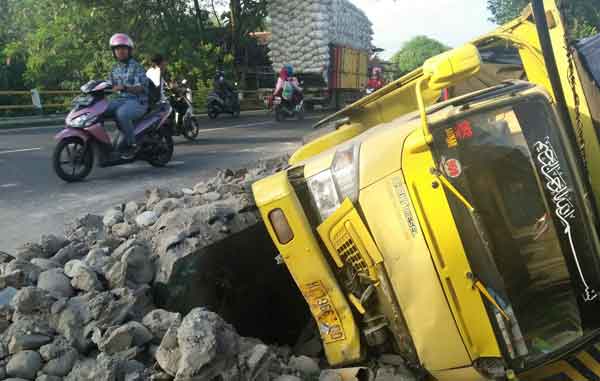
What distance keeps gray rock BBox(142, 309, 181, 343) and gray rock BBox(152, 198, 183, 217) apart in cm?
169

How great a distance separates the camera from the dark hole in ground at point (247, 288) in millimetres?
3615

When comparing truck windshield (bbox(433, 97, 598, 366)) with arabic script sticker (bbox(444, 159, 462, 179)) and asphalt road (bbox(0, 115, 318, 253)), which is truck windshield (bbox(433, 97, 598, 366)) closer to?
arabic script sticker (bbox(444, 159, 462, 179))

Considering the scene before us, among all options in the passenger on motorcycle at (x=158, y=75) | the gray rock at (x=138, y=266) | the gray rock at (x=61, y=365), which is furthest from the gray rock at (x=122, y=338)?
the passenger on motorcycle at (x=158, y=75)

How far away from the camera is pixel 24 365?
8.34 ft

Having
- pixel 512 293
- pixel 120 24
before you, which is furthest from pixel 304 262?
pixel 120 24

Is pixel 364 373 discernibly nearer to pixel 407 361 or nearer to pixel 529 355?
pixel 407 361

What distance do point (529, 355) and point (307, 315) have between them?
6.22ft

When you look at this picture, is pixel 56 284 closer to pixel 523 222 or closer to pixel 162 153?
pixel 523 222

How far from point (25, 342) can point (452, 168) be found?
2215 millimetres

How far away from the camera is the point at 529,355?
2486mm

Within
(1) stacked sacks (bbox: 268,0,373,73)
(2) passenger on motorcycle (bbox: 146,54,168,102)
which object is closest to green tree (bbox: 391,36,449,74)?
(1) stacked sacks (bbox: 268,0,373,73)

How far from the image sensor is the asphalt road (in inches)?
204

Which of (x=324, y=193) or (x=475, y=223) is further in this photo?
(x=324, y=193)

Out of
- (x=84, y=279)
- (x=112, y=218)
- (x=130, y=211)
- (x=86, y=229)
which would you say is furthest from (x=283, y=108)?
(x=84, y=279)
